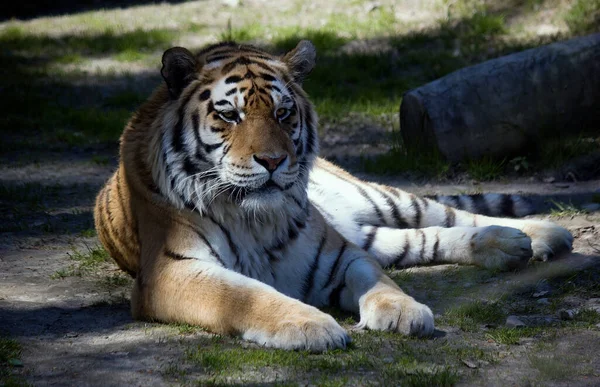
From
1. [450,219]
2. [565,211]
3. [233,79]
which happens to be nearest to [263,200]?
→ [233,79]

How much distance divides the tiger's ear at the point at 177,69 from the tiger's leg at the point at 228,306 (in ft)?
2.38

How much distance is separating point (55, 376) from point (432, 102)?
3.59 m

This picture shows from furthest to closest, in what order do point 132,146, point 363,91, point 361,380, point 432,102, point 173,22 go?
point 173,22, point 363,91, point 432,102, point 132,146, point 361,380

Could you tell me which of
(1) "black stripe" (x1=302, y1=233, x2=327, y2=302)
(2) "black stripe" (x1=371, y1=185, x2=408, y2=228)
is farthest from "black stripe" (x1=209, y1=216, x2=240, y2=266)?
(2) "black stripe" (x1=371, y1=185, x2=408, y2=228)

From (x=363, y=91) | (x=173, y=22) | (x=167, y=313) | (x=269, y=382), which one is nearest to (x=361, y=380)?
(x=269, y=382)

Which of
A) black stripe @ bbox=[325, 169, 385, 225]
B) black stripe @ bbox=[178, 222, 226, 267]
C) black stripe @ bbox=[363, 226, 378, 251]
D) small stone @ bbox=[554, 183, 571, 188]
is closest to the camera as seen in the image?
black stripe @ bbox=[178, 222, 226, 267]

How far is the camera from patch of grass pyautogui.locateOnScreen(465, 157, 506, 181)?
5910 mm

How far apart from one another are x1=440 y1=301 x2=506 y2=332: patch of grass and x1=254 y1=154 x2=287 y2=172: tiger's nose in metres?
0.90

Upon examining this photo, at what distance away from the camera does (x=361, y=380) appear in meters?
2.84

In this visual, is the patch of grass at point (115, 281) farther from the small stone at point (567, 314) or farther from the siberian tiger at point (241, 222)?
the small stone at point (567, 314)

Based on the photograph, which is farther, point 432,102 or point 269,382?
point 432,102

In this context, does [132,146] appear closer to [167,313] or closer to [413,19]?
[167,313]

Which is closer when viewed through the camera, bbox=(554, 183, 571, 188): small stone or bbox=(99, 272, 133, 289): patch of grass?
bbox=(99, 272, 133, 289): patch of grass

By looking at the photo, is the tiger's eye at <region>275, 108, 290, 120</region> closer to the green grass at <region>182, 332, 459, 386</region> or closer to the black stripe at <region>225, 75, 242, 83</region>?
the black stripe at <region>225, 75, 242, 83</region>
